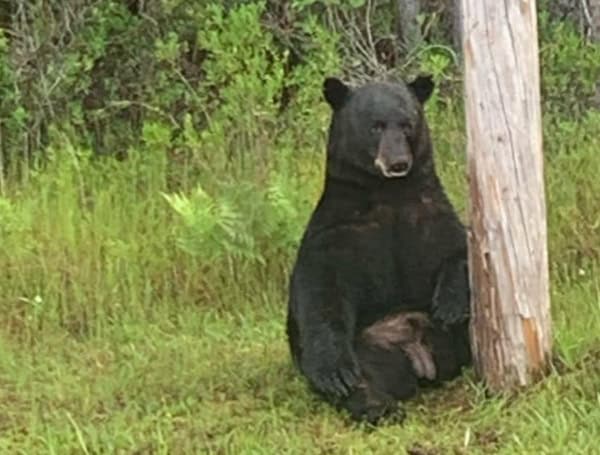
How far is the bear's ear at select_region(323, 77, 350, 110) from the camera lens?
631 cm

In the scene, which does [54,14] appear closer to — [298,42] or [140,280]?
[298,42]

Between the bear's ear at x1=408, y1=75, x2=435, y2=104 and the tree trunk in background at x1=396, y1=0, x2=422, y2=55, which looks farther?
the tree trunk in background at x1=396, y1=0, x2=422, y2=55

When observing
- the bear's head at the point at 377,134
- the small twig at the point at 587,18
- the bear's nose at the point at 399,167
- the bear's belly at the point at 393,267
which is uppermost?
the small twig at the point at 587,18

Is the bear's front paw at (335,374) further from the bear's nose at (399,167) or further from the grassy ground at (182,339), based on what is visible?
the bear's nose at (399,167)

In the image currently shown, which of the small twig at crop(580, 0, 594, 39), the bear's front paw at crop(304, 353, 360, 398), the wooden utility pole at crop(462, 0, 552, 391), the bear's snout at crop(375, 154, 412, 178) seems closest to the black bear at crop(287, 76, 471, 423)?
the bear's snout at crop(375, 154, 412, 178)

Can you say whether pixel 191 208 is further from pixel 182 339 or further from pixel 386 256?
pixel 386 256

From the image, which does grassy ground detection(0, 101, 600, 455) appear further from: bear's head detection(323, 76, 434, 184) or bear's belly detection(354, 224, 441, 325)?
bear's head detection(323, 76, 434, 184)

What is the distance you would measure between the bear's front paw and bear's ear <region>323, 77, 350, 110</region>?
1.14 meters

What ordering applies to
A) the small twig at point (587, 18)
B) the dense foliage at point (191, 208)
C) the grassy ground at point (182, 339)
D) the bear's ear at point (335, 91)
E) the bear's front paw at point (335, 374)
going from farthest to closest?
the small twig at point (587, 18) → the bear's ear at point (335, 91) → the dense foliage at point (191, 208) → the bear's front paw at point (335, 374) → the grassy ground at point (182, 339)

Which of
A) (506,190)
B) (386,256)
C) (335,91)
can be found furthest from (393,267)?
(335,91)

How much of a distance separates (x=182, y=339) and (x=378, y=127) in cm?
168

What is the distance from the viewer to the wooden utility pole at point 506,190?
5.71m

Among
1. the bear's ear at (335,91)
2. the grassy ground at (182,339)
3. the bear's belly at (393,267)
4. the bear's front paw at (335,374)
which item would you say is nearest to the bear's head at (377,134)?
the bear's ear at (335,91)

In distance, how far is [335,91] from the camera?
634 centimetres
